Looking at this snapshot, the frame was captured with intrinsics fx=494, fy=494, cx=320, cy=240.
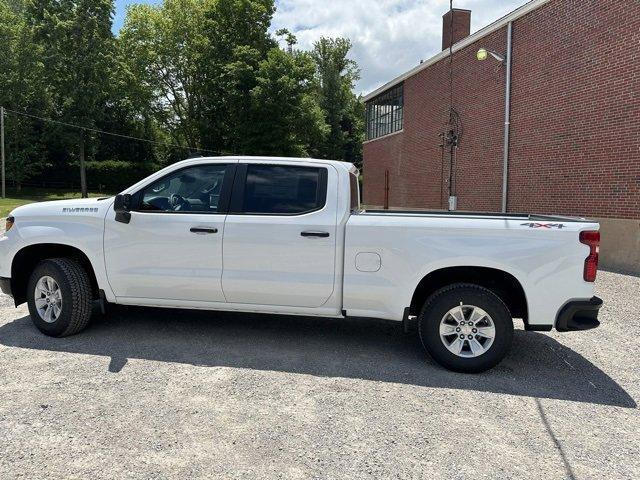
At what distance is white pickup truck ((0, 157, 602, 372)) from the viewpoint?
4.23 meters

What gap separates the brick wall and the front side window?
30.7 feet

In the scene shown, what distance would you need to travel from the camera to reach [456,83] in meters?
18.0

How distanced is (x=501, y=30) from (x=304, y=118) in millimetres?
20862

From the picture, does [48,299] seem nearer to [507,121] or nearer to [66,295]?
[66,295]

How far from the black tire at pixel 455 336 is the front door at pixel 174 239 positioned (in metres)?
1.99

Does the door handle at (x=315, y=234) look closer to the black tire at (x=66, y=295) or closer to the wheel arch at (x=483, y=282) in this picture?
the wheel arch at (x=483, y=282)

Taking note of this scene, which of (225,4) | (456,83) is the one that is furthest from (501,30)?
(225,4)

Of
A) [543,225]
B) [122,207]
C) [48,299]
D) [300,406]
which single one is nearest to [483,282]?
[543,225]

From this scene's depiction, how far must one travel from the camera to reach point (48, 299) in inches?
199

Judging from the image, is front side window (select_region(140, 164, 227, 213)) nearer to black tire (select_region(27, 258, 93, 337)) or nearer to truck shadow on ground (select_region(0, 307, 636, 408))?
black tire (select_region(27, 258, 93, 337))

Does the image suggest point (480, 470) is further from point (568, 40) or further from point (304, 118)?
point (304, 118)

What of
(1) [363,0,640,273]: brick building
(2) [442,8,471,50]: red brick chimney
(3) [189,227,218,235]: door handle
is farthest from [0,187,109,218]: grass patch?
(3) [189,227,218,235]: door handle

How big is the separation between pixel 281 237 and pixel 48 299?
255cm

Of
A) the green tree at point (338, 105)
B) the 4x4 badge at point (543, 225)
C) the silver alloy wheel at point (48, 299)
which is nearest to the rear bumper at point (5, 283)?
the silver alloy wheel at point (48, 299)
